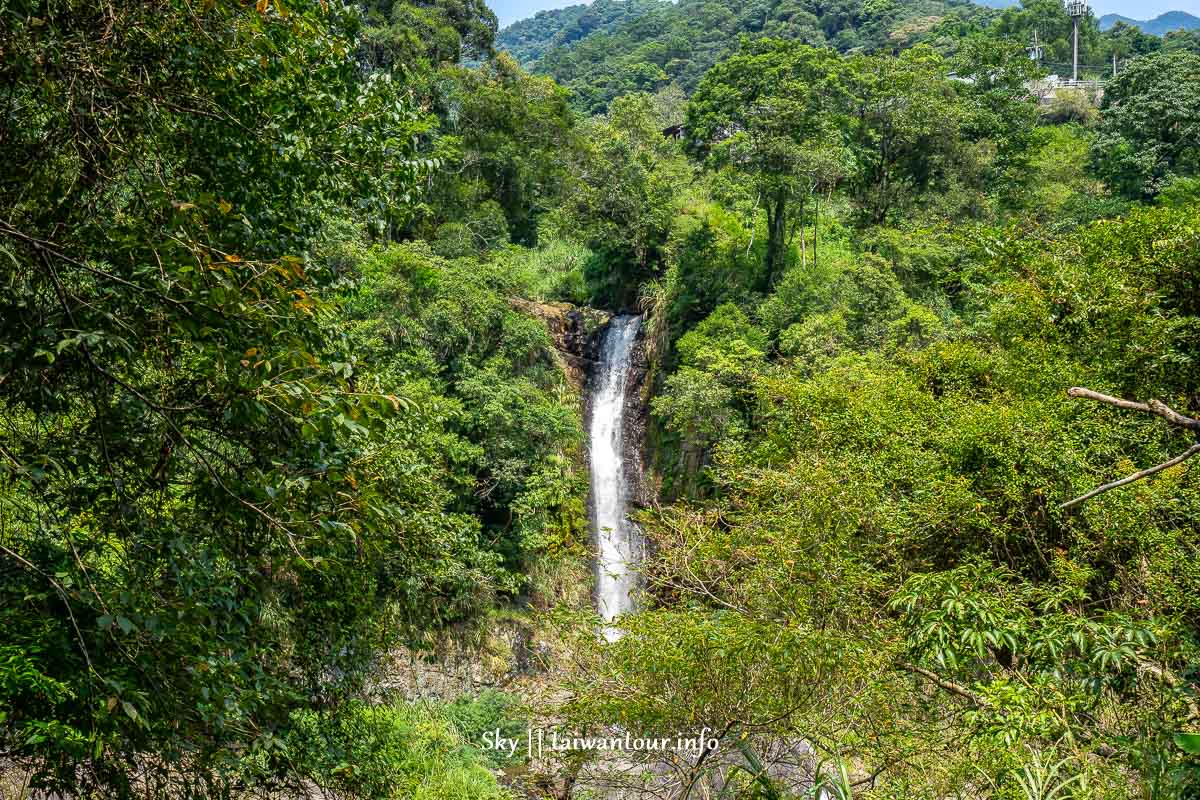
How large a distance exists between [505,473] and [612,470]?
4198 millimetres

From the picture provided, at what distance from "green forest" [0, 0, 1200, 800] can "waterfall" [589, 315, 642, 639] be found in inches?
22.3

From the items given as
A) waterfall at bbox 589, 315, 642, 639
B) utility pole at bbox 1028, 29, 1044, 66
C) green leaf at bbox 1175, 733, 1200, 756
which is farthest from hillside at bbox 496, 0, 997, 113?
green leaf at bbox 1175, 733, 1200, 756

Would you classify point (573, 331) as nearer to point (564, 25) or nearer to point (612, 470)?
point (612, 470)

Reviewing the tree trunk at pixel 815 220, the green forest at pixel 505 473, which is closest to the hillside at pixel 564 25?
the tree trunk at pixel 815 220

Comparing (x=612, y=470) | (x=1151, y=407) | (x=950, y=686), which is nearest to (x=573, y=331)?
(x=612, y=470)

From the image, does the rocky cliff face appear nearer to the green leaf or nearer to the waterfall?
the waterfall

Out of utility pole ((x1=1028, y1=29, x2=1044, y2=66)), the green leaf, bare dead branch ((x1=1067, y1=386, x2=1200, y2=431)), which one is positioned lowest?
the green leaf

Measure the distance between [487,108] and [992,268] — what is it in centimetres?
1687

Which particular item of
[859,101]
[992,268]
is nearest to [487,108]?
[859,101]

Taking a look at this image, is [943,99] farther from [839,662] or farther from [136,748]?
[136,748]

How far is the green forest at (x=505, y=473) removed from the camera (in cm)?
301

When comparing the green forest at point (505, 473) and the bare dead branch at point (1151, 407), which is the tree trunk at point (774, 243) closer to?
the green forest at point (505, 473)

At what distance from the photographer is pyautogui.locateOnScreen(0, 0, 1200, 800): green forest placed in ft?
9.87

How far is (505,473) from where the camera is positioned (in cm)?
1491
